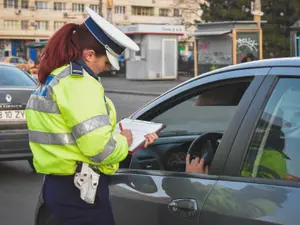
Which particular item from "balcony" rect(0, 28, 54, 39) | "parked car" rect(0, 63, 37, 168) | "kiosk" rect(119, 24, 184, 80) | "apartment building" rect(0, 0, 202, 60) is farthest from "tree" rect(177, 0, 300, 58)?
"balcony" rect(0, 28, 54, 39)

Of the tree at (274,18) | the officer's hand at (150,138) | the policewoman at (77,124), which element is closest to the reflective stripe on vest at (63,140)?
the policewoman at (77,124)

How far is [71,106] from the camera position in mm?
2363

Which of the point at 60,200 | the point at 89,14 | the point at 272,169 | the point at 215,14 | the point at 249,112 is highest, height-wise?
the point at 215,14

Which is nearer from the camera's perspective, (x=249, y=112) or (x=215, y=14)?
(x=249, y=112)

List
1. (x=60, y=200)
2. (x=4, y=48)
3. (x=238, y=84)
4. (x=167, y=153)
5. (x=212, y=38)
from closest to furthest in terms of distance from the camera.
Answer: (x=60, y=200) → (x=238, y=84) → (x=167, y=153) → (x=212, y=38) → (x=4, y=48)

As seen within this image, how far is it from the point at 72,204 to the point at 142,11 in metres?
87.6

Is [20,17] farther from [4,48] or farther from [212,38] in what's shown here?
[212,38]

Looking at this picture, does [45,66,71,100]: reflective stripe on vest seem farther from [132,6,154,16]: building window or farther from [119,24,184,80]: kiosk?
[132,6,154,16]: building window

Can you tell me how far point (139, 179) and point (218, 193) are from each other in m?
0.61

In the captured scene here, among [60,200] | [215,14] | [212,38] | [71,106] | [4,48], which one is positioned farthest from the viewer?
[4,48]

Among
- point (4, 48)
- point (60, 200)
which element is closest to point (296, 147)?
point (60, 200)

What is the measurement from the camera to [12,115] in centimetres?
687

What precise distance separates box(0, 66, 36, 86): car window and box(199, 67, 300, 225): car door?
5.68 meters

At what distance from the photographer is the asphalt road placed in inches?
220
